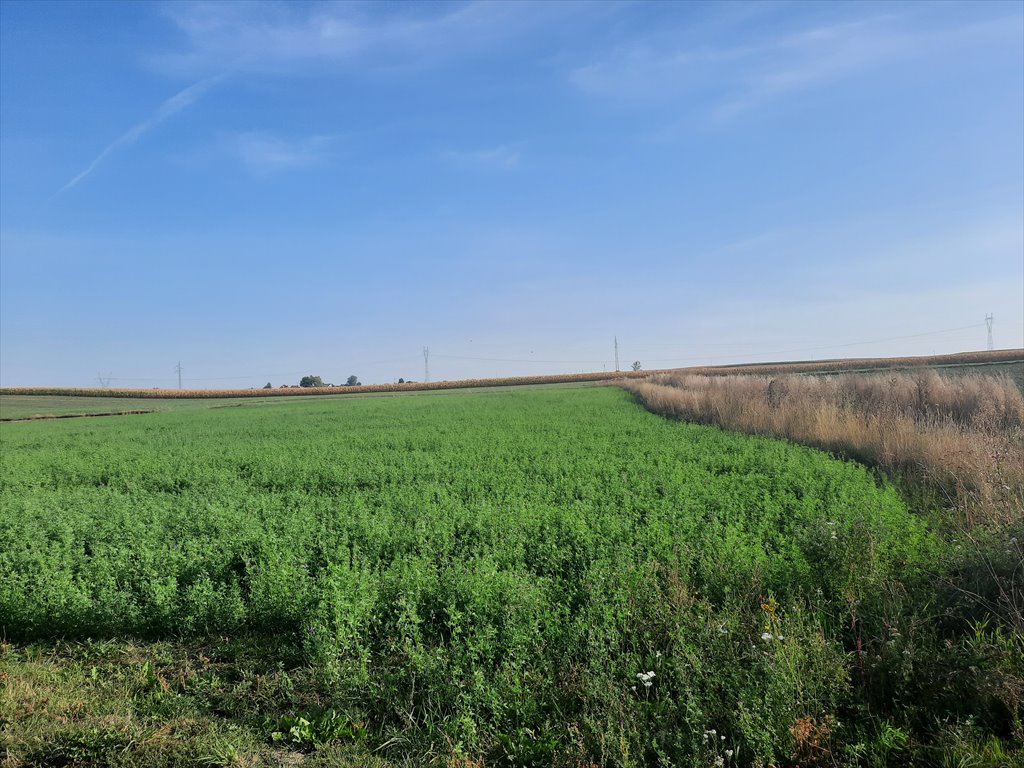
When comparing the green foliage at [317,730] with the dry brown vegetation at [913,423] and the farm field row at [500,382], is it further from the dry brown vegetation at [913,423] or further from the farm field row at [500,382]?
the farm field row at [500,382]

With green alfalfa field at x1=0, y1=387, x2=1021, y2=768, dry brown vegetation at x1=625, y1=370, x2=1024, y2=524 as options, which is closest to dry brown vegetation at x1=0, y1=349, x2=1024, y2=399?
dry brown vegetation at x1=625, y1=370, x2=1024, y2=524

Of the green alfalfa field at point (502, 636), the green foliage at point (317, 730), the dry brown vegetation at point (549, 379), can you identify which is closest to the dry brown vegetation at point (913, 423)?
the green alfalfa field at point (502, 636)

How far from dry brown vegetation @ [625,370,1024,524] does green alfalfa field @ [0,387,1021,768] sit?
1167mm

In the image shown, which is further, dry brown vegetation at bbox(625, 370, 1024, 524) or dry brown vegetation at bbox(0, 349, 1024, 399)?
dry brown vegetation at bbox(0, 349, 1024, 399)

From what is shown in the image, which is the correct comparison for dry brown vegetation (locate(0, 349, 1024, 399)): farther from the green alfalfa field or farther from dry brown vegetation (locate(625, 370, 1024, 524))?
the green alfalfa field

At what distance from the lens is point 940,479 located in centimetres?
1074

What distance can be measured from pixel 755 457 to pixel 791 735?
396 inches

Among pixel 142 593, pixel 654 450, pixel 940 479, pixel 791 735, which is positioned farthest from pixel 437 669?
pixel 654 450

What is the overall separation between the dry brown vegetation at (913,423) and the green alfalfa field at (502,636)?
1167 mm

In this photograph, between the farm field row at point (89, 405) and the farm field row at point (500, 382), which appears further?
the farm field row at point (500, 382)

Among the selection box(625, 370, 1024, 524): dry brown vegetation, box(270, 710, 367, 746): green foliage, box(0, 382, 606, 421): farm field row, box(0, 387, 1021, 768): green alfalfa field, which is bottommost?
box(270, 710, 367, 746): green foliage

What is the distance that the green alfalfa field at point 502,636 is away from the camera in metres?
4.59

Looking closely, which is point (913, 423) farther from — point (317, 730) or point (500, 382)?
point (500, 382)

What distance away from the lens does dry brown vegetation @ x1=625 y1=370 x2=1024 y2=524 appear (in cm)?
945
